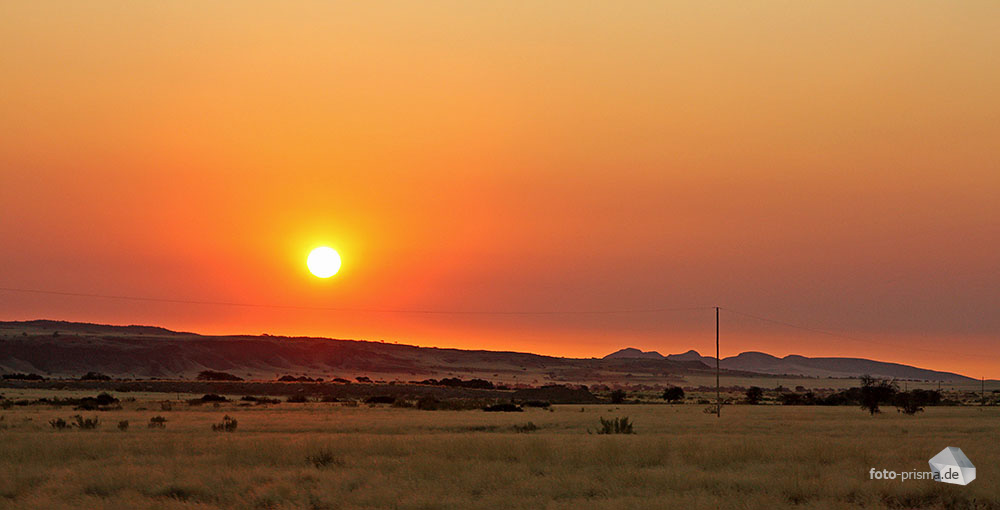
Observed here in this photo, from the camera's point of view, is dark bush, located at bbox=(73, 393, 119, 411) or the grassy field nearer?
the grassy field

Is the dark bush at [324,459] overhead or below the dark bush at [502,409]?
below

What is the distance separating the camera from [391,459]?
2631cm

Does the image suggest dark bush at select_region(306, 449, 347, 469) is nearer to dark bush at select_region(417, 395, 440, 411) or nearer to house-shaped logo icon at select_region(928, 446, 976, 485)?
house-shaped logo icon at select_region(928, 446, 976, 485)

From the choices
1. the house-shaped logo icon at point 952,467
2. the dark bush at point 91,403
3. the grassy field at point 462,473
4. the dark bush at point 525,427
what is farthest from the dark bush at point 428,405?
the house-shaped logo icon at point 952,467

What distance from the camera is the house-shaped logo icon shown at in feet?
74.3

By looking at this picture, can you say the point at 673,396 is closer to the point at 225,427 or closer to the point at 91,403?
the point at 91,403

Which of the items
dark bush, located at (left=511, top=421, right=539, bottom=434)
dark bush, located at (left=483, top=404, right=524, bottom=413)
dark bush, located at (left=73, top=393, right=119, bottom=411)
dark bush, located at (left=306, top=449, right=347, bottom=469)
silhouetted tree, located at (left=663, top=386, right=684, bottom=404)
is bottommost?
dark bush, located at (left=306, top=449, right=347, bottom=469)

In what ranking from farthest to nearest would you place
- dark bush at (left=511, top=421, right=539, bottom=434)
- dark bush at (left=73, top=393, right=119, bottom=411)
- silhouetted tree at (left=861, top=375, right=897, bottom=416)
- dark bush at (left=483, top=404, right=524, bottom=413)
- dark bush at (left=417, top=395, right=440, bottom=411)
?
silhouetted tree at (left=861, top=375, right=897, bottom=416) < dark bush at (left=417, top=395, right=440, bottom=411) < dark bush at (left=483, top=404, right=524, bottom=413) < dark bush at (left=73, top=393, right=119, bottom=411) < dark bush at (left=511, top=421, right=539, bottom=434)

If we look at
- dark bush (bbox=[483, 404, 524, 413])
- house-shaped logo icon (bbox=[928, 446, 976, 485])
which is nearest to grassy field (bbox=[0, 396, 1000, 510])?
house-shaped logo icon (bbox=[928, 446, 976, 485])

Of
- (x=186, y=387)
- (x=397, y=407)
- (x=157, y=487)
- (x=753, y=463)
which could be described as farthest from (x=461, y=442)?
(x=186, y=387)

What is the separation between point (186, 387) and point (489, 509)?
3753 inches

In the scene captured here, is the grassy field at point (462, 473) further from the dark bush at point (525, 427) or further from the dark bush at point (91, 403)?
the dark bush at point (91, 403)

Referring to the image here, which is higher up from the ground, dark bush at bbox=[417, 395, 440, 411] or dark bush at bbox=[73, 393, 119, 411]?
dark bush at bbox=[417, 395, 440, 411]

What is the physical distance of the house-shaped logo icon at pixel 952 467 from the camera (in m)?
22.7
